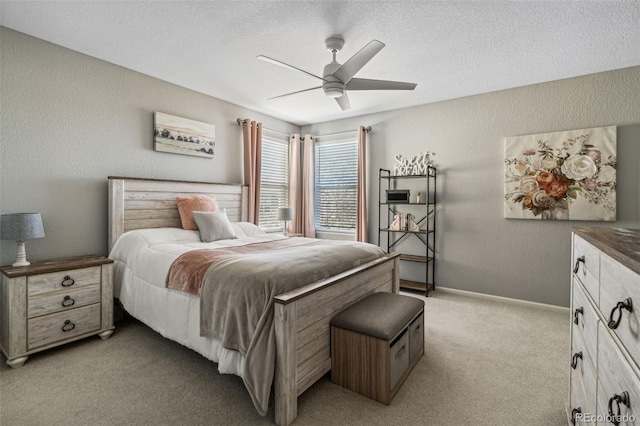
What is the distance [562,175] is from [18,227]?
524 cm

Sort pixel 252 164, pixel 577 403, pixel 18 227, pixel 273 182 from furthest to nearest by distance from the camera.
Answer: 1. pixel 273 182
2. pixel 252 164
3. pixel 18 227
4. pixel 577 403

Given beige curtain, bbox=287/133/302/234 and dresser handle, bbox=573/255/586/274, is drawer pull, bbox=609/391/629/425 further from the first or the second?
beige curtain, bbox=287/133/302/234

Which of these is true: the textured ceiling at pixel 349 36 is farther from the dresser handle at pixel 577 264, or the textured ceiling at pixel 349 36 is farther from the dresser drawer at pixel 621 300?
the dresser drawer at pixel 621 300

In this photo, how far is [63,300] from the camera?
8.06ft

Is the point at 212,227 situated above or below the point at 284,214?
below

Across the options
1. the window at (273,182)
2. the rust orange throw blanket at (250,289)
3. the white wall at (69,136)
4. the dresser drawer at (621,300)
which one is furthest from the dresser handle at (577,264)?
the window at (273,182)

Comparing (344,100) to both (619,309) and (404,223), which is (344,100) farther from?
(619,309)

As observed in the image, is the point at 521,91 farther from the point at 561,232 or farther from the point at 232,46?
the point at 232,46

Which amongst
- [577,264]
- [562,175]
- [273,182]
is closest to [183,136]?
[273,182]

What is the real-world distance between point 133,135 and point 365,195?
320 cm

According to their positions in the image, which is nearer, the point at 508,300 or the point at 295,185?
the point at 508,300

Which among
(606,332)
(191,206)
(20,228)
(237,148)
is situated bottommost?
(606,332)

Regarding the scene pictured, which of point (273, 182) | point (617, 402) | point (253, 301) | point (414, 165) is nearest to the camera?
point (617, 402)

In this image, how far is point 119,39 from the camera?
271cm
